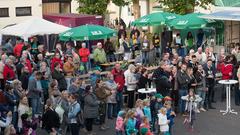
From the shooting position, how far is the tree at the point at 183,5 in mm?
34250

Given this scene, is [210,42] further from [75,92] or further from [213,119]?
[75,92]

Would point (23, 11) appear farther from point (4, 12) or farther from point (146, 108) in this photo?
point (146, 108)

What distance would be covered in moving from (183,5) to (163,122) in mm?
17617

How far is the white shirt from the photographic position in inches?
695

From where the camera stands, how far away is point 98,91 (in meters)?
19.4

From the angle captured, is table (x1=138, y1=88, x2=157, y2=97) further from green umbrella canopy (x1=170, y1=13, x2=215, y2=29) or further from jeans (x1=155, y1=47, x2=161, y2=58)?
jeans (x1=155, y1=47, x2=161, y2=58)

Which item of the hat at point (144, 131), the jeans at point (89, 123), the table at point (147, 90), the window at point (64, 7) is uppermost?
the window at point (64, 7)

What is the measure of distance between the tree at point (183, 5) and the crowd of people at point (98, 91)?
8627 millimetres

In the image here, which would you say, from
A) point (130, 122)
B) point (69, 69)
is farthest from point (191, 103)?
point (69, 69)

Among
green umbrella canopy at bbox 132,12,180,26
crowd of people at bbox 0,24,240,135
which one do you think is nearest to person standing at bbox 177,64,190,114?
crowd of people at bbox 0,24,240,135

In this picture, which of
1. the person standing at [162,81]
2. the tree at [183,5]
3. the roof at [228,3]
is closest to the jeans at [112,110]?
the person standing at [162,81]

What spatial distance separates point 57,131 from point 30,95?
259 cm

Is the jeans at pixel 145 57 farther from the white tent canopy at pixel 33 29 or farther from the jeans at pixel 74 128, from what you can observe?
the jeans at pixel 74 128

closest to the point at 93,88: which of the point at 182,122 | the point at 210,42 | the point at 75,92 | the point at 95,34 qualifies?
the point at 75,92
